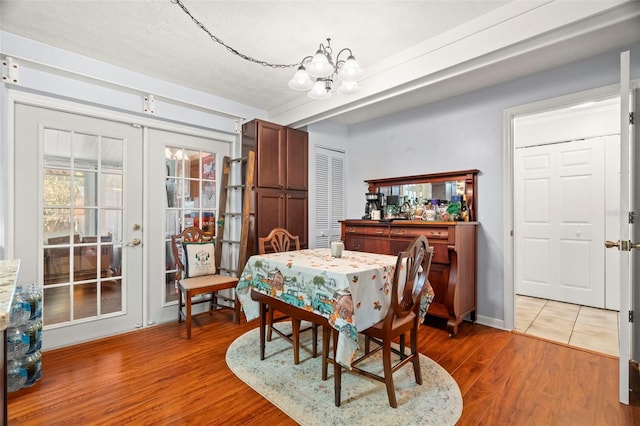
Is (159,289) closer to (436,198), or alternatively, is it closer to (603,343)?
(436,198)

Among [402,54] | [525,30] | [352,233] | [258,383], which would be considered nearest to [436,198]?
[352,233]

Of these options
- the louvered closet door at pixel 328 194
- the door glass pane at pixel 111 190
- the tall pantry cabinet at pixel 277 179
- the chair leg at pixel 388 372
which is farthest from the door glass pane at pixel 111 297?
the chair leg at pixel 388 372

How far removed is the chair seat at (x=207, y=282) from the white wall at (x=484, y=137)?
2.42 meters

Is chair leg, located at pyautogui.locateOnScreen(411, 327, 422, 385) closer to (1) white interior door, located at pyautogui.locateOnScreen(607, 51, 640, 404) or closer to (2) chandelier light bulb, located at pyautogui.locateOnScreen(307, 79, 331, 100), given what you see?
(1) white interior door, located at pyautogui.locateOnScreen(607, 51, 640, 404)

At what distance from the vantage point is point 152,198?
319cm

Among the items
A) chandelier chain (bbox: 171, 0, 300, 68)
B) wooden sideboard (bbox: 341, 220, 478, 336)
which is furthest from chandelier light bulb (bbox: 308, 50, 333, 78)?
wooden sideboard (bbox: 341, 220, 478, 336)

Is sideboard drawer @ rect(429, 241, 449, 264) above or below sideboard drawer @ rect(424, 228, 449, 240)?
below

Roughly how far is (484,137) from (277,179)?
2390 millimetres

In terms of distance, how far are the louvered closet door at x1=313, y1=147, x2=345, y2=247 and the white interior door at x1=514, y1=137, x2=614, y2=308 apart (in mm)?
2521

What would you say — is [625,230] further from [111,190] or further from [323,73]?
[111,190]

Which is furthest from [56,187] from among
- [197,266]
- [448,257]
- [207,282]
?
[448,257]

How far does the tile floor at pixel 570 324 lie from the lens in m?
2.74

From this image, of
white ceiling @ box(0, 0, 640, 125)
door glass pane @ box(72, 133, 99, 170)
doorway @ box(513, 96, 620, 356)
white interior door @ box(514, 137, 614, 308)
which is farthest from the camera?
white interior door @ box(514, 137, 614, 308)

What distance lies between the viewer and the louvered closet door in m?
4.29
